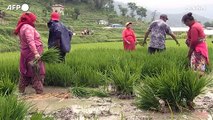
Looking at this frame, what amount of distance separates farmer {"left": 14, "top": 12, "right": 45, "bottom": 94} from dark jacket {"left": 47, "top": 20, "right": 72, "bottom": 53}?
1.01 meters

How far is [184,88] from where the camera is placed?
16.3ft

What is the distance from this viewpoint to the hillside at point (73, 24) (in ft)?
70.0

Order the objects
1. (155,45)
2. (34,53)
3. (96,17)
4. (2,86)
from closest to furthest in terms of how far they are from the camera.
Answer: (2,86) < (34,53) < (155,45) < (96,17)

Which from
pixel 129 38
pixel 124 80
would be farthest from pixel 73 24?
pixel 124 80

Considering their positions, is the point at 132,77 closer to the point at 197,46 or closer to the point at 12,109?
the point at 197,46

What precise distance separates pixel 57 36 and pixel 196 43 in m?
2.38

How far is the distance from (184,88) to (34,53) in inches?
88.6

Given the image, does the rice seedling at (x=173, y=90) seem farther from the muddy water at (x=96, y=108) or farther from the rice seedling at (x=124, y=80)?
the rice seedling at (x=124, y=80)

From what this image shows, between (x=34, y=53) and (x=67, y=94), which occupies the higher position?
(x=34, y=53)

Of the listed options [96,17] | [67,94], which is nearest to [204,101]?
[67,94]

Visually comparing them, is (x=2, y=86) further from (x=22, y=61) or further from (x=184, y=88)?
(x=184, y=88)

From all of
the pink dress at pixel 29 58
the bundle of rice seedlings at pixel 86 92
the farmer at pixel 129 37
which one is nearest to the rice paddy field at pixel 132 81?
the bundle of rice seedlings at pixel 86 92

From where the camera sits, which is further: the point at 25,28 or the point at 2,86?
the point at 25,28

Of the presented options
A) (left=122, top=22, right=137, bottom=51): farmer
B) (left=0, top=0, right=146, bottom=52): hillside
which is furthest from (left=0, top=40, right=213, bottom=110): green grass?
(left=0, top=0, right=146, bottom=52): hillside
